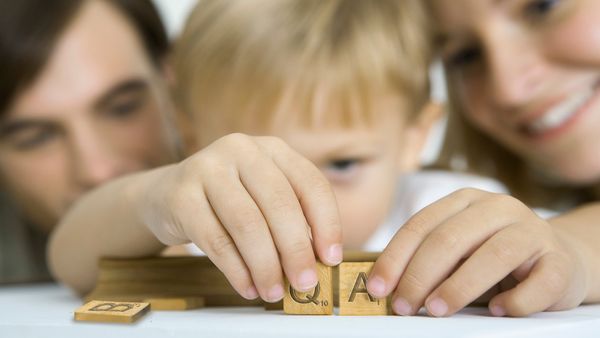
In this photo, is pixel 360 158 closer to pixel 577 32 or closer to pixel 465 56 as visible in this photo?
pixel 465 56

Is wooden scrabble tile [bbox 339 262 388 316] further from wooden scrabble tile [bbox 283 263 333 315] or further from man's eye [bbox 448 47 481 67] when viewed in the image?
man's eye [bbox 448 47 481 67]

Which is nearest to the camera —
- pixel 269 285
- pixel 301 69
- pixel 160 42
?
pixel 269 285

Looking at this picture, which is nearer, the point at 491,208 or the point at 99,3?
the point at 491,208

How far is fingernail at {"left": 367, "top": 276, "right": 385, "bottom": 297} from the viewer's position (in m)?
0.61

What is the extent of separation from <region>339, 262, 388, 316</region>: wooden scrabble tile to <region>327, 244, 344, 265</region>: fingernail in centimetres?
1

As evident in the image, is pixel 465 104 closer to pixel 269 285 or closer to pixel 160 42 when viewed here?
pixel 160 42

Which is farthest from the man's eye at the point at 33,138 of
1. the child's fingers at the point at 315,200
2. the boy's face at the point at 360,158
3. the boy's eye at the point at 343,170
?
the child's fingers at the point at 315,200

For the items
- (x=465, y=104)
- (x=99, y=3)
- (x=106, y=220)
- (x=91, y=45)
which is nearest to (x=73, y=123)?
(x=91, y=45)

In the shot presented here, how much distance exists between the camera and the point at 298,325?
0.56 metres

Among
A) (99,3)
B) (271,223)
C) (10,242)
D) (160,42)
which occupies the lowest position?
(10,242)

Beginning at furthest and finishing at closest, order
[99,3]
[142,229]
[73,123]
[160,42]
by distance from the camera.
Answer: [160,42]
[99,3]
[73,123]
[142,229]

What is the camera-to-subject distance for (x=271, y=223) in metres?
0.62

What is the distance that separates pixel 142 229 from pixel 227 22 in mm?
593

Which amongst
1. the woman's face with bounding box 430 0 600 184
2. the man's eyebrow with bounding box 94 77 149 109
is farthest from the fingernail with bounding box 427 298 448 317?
the man's eyebrow with bounding box 94 77 149 109
